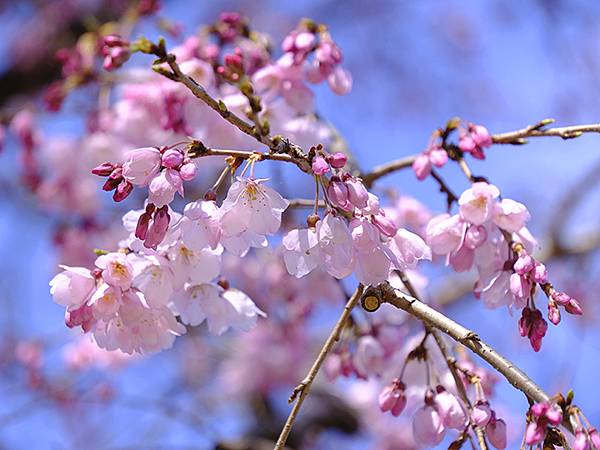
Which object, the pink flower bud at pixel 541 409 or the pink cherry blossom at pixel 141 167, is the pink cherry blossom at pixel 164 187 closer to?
the pink cherry blossom at pixel 141 167

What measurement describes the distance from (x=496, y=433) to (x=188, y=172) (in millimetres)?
723

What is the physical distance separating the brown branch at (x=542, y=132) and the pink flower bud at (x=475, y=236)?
268 mm

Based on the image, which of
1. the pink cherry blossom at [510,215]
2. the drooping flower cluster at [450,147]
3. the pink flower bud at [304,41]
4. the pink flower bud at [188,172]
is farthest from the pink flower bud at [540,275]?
the pink flower bud at [304,41]

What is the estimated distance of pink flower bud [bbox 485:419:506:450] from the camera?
1.36 metres

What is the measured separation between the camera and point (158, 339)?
1.46 meters

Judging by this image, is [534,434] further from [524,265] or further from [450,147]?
[450,147]

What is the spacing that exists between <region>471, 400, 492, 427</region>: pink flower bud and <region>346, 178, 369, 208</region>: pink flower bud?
43 centimetres

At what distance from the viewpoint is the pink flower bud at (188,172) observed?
1293mm

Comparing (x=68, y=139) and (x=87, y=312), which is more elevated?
(x=68, y=139)

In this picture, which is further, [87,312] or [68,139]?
[68,139]

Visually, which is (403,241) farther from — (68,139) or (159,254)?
(68,139)

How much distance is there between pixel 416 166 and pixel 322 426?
2.91 m

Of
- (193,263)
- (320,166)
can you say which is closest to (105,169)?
(193,263)

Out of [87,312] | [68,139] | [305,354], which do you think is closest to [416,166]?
[87,312]
